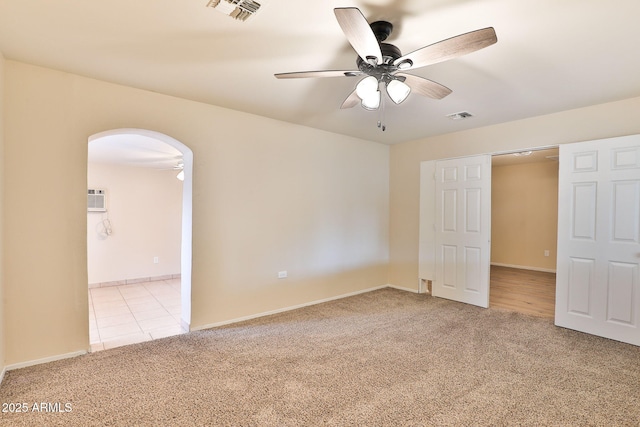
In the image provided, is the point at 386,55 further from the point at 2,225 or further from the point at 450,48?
the point at 2,225

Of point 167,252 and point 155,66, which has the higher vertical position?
point 155,66

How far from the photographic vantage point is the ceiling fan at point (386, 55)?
5.09 ft

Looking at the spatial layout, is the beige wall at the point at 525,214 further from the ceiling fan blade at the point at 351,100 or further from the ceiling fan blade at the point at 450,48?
the ceiling fan blade at the point at 450,48

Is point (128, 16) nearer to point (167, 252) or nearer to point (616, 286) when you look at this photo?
point (616, 286)

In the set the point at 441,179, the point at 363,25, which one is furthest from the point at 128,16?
the point at 441,179

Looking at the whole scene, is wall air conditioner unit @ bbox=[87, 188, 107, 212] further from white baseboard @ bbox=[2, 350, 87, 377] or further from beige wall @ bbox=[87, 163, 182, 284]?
white baseboard @ bbox=[2, 350, 87, 377]

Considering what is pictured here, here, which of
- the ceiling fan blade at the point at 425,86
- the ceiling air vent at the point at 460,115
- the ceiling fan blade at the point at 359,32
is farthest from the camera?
the ceiling air vent at the point at 460,115

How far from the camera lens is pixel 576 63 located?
2445mm

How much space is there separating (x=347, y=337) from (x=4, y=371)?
2.81 meters

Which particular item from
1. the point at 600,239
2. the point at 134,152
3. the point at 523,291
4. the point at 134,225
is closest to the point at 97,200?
the point at 134,225

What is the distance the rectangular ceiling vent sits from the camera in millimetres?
1761

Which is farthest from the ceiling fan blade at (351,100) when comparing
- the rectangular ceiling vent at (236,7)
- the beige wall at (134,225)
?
the beige wall at (134,225)

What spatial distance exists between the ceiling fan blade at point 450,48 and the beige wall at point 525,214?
251 inches

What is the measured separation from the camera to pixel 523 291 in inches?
203
